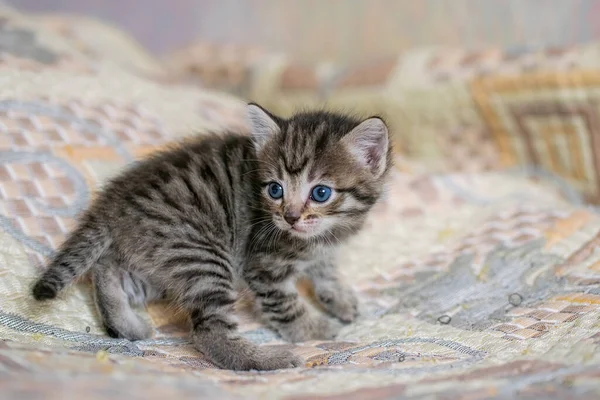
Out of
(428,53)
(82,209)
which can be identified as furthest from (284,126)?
(428,53)

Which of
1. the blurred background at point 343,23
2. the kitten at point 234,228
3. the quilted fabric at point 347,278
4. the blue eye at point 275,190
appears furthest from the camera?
the blurred background at point 343,23

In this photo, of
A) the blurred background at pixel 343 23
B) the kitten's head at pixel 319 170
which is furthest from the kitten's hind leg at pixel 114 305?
the blurred background at pixel 343 23

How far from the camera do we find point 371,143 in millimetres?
1533

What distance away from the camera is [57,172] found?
1.63 metres

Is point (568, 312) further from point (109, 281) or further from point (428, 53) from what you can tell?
point (428, 53)

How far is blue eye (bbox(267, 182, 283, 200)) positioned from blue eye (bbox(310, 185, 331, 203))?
0.09 m

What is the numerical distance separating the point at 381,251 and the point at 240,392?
103cm

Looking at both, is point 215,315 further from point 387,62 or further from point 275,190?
point 387,62

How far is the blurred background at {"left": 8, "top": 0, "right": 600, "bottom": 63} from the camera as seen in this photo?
2.80 metres

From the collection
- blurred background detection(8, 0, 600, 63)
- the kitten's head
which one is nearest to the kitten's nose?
the kitten's head

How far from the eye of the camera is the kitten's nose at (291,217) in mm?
1438

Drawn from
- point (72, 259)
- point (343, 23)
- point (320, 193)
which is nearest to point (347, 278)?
point (320, 193)

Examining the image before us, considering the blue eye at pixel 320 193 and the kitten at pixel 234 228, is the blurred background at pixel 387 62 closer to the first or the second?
the kitten at pixel 234 228

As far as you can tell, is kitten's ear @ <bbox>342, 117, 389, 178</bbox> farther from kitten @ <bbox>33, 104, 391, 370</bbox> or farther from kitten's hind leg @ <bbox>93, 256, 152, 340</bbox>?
kitten's hind leg @ <bbox>93, 256, 152, 340</bbox>
